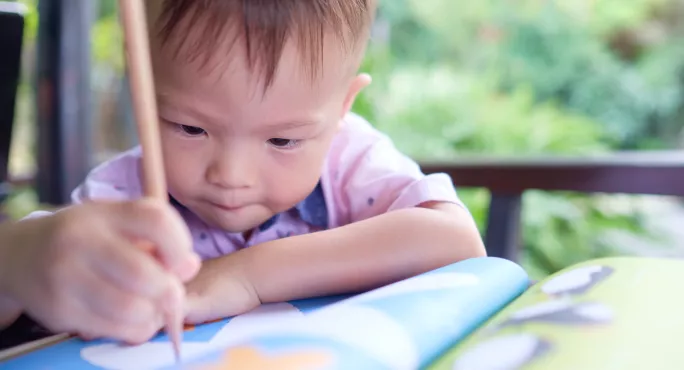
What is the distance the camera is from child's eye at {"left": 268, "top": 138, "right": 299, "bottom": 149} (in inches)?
20.5

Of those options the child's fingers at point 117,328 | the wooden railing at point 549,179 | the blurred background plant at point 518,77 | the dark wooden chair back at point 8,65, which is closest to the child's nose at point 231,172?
the child's fingers at point 117,328

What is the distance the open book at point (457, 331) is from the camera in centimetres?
35

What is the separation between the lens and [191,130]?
502 millimetres

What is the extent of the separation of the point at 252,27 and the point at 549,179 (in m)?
0.66

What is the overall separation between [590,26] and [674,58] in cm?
42

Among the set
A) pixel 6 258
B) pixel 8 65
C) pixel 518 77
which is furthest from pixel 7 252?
pixel 518 77

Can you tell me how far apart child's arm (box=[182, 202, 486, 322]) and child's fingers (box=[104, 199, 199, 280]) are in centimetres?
18

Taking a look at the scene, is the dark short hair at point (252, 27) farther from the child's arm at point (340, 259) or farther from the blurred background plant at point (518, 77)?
the blurred background plant at point (518, 77)

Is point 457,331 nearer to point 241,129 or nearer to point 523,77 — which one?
point 241,129

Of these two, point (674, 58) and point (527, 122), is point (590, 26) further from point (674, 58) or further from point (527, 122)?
point (527, 122)

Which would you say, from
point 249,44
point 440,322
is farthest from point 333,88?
point 440,322

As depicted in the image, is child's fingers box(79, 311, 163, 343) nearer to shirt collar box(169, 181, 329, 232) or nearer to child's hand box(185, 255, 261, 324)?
child's hand box(185, 255, 261, 324)

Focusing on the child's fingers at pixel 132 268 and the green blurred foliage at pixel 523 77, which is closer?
the child's fingers at pixel 132 268

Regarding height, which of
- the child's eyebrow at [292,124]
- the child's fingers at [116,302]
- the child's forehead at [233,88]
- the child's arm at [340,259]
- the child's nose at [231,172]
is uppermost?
the child's forehead at [233,88]
